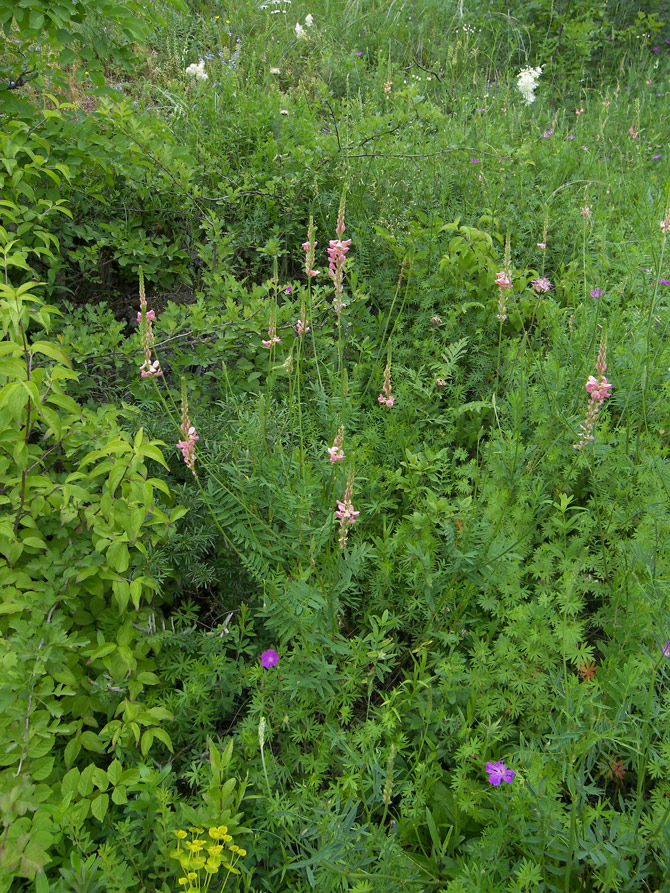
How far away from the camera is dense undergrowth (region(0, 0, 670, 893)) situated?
4.74 ft

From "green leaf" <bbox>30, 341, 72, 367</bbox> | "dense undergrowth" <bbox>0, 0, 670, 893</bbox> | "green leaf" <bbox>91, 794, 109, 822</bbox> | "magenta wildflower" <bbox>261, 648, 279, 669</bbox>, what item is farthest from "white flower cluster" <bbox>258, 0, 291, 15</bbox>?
"green leaf" <bbox>91, 794, 109, 822</bbox>

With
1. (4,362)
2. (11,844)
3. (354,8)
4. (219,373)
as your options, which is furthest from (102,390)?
(354,8)

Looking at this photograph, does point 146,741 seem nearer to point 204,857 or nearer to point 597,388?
point 204,857

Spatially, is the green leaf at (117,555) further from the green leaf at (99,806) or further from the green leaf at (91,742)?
the green leaf at (99,806)

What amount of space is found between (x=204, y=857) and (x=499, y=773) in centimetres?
70

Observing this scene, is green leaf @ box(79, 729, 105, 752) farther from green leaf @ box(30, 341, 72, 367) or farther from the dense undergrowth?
green leaf @ box(30, 341, 72, 367)

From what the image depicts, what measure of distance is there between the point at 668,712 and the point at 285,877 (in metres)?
1.02

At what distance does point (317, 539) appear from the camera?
1.84m

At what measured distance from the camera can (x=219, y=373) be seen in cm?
260

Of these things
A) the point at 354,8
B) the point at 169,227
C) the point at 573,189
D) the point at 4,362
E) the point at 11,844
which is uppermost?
the point at 354,8

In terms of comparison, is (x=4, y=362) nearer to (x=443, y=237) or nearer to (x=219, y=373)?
(x=219, y=373)

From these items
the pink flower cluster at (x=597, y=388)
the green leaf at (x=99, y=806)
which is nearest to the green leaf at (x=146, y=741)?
the green leaf at (x=99, y=806)

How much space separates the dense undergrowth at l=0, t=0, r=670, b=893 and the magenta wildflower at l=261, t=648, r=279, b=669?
11mm

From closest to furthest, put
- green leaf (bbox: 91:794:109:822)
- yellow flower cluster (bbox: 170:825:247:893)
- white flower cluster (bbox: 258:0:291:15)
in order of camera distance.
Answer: yellow flower cluster (bbox: 170:825:247:893), green leaf (bbox: 91:794:109:822), white flower cluster (bbox: 258:0:291:15)
